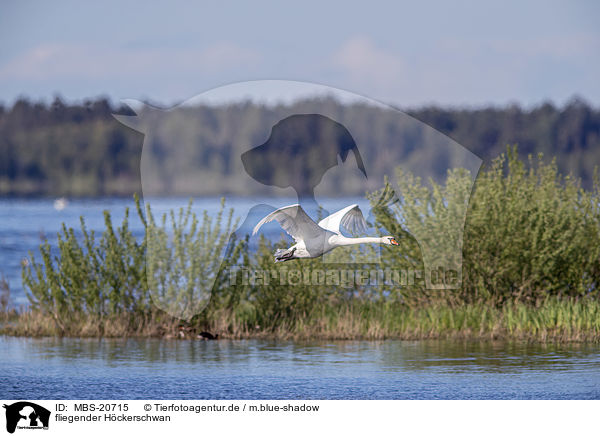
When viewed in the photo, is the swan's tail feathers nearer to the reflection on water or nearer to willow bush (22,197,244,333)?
the reflection on water

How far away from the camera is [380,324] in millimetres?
19125

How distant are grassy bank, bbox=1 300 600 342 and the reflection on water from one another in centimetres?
41

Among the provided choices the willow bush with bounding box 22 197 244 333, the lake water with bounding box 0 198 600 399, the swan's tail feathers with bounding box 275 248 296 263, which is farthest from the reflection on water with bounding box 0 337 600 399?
the swan's tail feathers with bounding box 275 248 296 263

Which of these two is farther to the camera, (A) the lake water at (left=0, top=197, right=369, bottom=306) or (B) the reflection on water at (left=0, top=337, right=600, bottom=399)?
(A) the lake water at (left=0, top=197, right=369, bottom=306)

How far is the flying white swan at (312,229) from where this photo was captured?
1179 centimetres

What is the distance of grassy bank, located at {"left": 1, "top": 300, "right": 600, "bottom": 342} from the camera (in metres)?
18.5

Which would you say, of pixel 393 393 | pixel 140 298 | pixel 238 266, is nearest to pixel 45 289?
pixel 140 298

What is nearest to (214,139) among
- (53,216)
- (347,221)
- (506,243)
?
(347,221)

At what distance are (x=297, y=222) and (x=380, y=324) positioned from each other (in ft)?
25.1

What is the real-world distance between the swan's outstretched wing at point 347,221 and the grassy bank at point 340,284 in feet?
20.6

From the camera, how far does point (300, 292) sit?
63.5 ft
